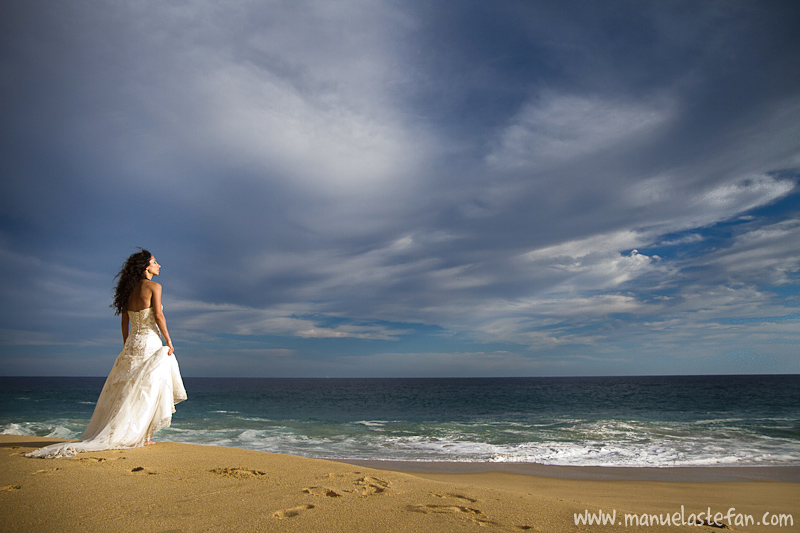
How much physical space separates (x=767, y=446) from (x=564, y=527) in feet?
39.5

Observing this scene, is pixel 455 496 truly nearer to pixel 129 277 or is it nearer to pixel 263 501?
pixel 263 501

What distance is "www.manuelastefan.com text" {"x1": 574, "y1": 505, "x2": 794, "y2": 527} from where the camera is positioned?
306 centimetres

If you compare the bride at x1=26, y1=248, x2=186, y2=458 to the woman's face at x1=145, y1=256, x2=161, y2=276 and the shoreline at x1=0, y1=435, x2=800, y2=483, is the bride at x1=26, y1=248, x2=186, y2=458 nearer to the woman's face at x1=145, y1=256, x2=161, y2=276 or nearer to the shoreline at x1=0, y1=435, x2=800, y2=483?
the woman's face at x1=145, y1=256, x2=161, y2=276

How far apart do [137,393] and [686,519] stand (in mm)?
6348

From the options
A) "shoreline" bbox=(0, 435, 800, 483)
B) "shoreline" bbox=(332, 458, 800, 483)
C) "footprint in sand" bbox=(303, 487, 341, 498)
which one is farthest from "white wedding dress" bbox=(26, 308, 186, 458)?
"shoreline" bbox=(332, 458, 800, 483)

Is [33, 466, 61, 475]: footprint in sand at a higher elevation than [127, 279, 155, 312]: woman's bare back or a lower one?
lower

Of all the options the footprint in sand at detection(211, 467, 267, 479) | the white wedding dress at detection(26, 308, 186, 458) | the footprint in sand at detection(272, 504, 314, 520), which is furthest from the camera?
the white wedding dress at detection(26, 308, 186, 458)

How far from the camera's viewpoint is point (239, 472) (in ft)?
13.3

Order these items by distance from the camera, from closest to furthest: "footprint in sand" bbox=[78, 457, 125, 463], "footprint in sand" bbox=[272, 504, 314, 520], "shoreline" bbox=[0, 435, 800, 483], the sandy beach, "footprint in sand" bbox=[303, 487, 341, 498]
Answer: the sandy beach < "footprint in sand" bbox=[272, 504, 314, 520] < "footprint in sand" bbox=[303, 487, 341, 498] < "footprint in sand" bbox=[78, 457, 125, 463] < "shoreline" bbox=[0, 435, 800, 483]

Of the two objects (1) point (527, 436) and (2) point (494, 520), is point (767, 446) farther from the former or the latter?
(2) point (494, 520)

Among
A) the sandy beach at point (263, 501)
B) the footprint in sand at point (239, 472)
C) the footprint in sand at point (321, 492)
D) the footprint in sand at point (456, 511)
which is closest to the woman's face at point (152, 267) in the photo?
the sandy beach at point (263, 501)

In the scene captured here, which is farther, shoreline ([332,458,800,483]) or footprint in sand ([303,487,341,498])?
shoreline ([332,458,800,483])

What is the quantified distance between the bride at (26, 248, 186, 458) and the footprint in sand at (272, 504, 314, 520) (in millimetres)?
3010

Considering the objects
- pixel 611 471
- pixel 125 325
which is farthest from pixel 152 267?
pixel 611 471
